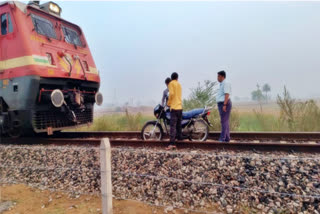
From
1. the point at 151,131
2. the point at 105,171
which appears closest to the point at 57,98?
the point at 151,131

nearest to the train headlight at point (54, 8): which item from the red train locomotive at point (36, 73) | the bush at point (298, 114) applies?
the red train locomotive at point (36, 73)

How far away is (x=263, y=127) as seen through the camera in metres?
7.79

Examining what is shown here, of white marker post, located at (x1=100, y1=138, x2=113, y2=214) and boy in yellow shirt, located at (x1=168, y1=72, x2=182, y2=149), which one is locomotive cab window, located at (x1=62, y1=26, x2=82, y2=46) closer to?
boy in yellow shirt, located at (x1=168, y1=72, x2=182, y2=149)

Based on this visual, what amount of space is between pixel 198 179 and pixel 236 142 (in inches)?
70.2

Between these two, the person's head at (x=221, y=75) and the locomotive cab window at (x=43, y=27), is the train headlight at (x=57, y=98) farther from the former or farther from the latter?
the person's head at (x=221, y=75)

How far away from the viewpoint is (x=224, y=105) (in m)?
4.98

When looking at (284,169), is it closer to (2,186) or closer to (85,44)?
(2,186)

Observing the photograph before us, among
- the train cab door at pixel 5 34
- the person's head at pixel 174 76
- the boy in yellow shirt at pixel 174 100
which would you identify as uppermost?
the train cab door at pixel 5 34

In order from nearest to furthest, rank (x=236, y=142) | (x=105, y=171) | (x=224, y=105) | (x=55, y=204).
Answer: (x=105, y=171) → (x=55, y=204) → (x=236, y=142) → (x=224, y=105)

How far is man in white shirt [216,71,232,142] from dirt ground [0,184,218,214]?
2776 millimetres

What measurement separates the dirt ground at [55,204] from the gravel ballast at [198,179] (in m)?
0.13

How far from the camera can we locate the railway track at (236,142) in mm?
4191

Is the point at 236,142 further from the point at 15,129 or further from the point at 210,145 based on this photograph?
the point at 15,129

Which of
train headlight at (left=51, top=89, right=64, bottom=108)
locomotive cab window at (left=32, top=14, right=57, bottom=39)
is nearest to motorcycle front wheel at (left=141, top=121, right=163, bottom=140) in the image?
train headlight at (left=51, top=89, right=64, bottom=108)
